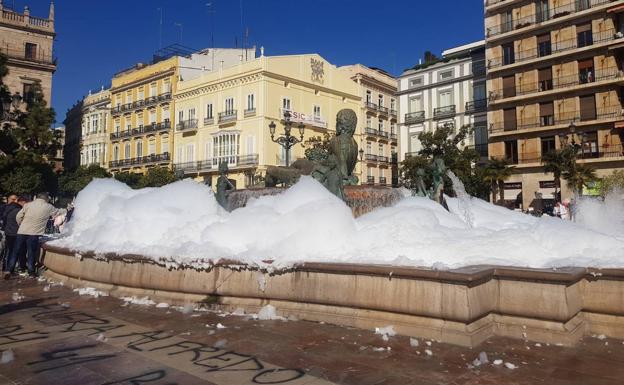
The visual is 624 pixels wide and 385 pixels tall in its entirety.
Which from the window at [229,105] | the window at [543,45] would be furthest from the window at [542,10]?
the window at [229,105]

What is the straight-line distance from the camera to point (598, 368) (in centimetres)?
333

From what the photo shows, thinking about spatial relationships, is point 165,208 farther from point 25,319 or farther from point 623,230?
point 623,230

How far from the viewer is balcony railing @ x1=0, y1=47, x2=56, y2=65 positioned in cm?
4134

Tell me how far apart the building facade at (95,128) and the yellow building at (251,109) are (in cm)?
1364

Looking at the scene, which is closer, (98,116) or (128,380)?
(128,380)

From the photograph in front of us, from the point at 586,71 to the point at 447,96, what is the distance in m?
10.9

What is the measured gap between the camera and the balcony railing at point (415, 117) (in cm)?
4176

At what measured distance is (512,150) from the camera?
35688 millimetres

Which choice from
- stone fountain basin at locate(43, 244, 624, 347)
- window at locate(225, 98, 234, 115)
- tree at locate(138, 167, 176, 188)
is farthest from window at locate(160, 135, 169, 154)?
stone fountain basin at locate(43, 244, 624, 347)

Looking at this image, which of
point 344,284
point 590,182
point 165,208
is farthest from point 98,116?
point 344,284

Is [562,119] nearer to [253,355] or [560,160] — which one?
[560,160]

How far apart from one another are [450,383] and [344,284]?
5.40 feet

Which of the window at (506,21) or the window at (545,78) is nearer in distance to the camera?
the window at (545,78)

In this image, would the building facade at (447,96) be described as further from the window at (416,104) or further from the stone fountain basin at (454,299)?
the stone fountain basin at (454,299)
